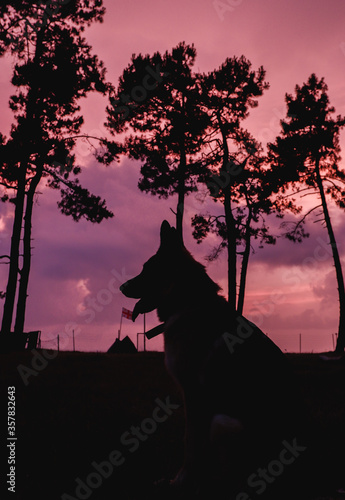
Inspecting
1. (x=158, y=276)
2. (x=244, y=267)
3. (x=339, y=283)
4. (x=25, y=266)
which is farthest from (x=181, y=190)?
(x=158, y=276)

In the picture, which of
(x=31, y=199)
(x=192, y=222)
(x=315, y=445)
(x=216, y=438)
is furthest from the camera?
(x=192, y=222)

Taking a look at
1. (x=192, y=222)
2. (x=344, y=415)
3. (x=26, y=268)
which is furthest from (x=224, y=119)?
(x=344, y=415)

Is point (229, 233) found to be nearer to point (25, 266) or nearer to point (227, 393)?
point (25, 266)

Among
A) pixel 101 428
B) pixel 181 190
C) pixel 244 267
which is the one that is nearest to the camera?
pixel 101 428

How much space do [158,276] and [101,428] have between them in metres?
3.61

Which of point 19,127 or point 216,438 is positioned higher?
point 19,127

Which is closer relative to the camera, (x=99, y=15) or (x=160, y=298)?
(x=160, y=298)

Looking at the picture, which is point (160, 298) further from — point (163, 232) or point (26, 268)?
point (26, 268)

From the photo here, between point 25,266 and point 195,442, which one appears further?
point 25,266

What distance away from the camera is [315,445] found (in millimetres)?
3734

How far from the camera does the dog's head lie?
440 cm

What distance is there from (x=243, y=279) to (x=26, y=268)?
14034mm

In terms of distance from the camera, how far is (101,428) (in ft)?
22.5

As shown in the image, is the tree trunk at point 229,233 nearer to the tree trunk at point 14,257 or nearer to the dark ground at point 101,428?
the tree trunk at point 14,257
